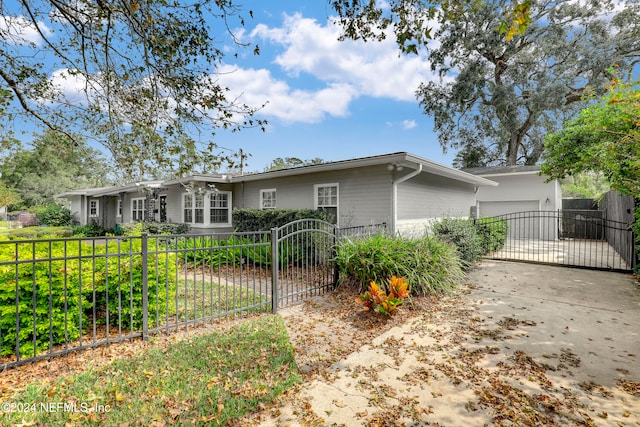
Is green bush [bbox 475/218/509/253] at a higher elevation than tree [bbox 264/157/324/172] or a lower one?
lower

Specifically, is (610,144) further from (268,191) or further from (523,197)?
(523,197)

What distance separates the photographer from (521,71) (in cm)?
1970

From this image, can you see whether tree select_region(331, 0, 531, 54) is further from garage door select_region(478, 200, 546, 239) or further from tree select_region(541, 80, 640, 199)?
garage door select_region(478, 200, 546, 239)

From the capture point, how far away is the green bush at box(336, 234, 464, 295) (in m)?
5.61

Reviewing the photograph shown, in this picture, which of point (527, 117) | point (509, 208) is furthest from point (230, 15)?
point (527, 117)

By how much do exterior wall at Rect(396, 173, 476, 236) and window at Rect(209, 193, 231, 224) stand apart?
803 cm

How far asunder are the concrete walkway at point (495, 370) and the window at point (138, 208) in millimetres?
16308

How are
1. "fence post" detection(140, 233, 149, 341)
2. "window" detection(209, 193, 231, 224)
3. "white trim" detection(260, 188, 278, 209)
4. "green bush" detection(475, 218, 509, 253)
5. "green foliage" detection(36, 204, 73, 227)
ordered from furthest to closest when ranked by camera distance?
"green foliage" detection(36, 204, 73, 227) < "window" detection(209, 193, 231, 224) < "white trim" detection(260, 188, 278, 209) < "green bush" detection(475, 218, 509, 253) < "fence post" detection(140, 233, 149, 341)

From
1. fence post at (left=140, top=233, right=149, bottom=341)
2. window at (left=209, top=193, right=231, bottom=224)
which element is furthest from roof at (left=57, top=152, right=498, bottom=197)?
fence post at (left=140, top=233, right=149, bottom=341)


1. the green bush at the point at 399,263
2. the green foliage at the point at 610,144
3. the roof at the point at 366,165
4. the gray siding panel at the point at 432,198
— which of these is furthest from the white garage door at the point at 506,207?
the green bush at the point at 399,263

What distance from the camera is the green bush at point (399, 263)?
18.4 feet

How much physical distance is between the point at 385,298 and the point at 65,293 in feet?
13.4

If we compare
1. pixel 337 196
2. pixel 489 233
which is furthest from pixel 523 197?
pixel 337 196

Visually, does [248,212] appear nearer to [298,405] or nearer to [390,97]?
[298,405]
